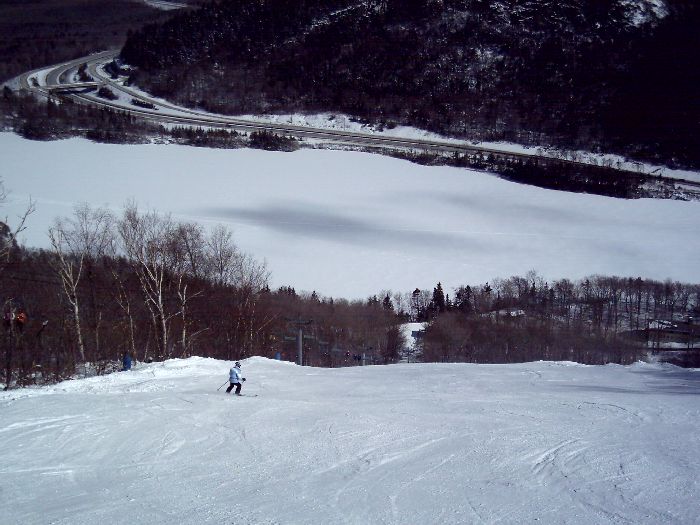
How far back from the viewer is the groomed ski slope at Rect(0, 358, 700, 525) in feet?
26.1

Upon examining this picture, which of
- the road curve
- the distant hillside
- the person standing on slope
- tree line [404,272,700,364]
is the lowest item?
tree line [404,272,700,364]

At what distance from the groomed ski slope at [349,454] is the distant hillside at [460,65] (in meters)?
59.5

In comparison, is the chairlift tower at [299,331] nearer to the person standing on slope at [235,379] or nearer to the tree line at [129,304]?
the tree line at [129,304]

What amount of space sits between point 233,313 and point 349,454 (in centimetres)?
1988

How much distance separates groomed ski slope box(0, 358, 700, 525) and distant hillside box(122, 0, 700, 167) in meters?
59.5

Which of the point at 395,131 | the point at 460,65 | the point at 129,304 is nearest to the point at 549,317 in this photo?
the point at 129,304

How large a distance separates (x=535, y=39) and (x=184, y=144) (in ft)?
177

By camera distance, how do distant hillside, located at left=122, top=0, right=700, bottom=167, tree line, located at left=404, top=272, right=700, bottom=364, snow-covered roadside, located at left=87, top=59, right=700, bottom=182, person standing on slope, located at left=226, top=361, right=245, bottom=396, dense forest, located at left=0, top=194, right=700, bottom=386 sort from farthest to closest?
distant hillside, located at left=122, top=0, right=700, bottom=167, snow-covered roadside, located at left=87, top=59, right=700, bottom=182, tree line, located at left=404, top=272, right=700, bottom=364, dense forest, located at left=0, top=194, right=700, bottom=386, person standing on slope, located at left=226, top=361, right=245, bottom=396

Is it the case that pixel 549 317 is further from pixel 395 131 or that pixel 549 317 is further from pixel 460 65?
pixel 460 65

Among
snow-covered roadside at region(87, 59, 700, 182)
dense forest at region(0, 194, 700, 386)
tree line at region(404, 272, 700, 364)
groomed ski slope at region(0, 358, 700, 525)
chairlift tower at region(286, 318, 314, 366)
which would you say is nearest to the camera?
groomed ski slope at region(0, 358, 700, 525)

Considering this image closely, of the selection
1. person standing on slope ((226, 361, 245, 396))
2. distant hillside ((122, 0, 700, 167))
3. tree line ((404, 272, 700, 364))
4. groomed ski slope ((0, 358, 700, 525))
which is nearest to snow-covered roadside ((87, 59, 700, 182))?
distant hillside ((122, 0, 700, 167))

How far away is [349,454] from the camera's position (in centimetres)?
1035

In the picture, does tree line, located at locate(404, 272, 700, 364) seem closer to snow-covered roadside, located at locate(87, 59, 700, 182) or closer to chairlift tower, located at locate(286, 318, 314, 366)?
chairlift tower, located at locate(286, 318, 314, 366)

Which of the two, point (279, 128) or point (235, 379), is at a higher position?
point (279, 128)
